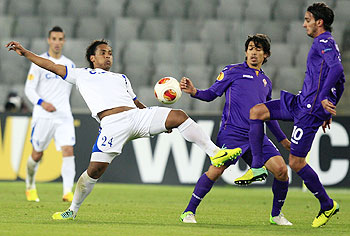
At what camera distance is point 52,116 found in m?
11.0

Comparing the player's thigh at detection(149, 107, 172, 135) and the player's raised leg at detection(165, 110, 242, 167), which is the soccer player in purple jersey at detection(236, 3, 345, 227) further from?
the player's thigh at detection(149, 107, 172, 135)

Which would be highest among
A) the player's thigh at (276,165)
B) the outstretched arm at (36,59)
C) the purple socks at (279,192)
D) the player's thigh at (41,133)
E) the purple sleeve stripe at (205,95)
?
the outstretched arm at (36,59)

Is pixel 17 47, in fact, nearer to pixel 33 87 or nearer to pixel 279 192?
pixel 279 192

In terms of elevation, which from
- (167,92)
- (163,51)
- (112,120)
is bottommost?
(163,51)

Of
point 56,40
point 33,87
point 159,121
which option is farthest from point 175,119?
point 56,40

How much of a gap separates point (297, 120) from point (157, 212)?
103 inches

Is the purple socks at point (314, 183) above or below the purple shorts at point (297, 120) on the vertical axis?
below

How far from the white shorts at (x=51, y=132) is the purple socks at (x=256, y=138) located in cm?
427

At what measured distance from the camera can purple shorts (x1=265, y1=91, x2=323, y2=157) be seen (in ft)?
23.1

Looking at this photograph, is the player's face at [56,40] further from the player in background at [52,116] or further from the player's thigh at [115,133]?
the player's thigh at [115,133]

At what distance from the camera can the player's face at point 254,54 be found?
7.86 m

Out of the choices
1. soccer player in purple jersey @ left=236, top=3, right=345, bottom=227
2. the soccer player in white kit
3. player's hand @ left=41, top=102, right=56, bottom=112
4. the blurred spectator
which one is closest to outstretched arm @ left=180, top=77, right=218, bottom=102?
the soccer player in white kit

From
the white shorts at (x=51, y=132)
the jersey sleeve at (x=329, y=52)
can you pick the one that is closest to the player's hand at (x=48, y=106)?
the white shorts at (x=51, y=132)

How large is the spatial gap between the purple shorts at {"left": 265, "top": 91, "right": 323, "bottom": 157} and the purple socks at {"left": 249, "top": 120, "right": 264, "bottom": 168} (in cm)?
15
